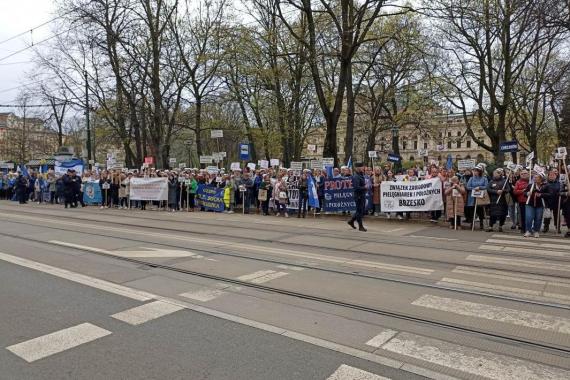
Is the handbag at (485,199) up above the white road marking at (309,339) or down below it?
above

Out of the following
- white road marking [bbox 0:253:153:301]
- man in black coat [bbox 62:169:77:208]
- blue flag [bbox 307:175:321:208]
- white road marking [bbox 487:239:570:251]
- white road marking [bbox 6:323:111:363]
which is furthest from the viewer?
man in black coat [bbox 62:169:77:208]

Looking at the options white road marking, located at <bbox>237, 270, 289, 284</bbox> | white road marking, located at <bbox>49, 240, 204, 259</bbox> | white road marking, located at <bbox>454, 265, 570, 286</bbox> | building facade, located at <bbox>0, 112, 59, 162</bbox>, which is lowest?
white road marking, located at <bbox>454, 265, 570, 286</bbox>

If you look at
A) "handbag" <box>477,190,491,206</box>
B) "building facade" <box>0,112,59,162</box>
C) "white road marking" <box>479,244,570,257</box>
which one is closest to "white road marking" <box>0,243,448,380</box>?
"white road marking" <box>479,244,570,257</box>

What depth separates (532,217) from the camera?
41.2 ft

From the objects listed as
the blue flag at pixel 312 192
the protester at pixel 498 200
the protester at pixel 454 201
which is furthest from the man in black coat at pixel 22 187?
the protester at pixel 498 200

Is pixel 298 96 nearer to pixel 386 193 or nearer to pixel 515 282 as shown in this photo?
pixel 386 193

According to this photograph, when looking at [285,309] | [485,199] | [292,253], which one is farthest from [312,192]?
[285,309]

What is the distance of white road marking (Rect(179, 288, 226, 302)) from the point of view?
6254 millimetres

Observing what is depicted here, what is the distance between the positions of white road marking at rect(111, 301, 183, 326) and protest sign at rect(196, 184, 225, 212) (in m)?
13.9

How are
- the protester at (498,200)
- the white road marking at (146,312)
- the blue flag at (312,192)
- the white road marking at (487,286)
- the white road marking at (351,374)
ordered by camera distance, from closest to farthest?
1. the white road marking at (351,374)
2. the white road marking at (146,312)
3. the white road marking at (487,286)
4. the protester at (498,200)
5. the blue flag at (312,192)

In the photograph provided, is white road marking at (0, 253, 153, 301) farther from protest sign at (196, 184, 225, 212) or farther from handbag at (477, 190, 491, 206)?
protest sign at (196, 184, 225, 212)

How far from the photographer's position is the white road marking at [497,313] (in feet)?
17.2

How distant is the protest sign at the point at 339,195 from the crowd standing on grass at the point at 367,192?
0.84 feet

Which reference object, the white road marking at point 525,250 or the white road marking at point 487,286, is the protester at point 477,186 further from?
the white road marking at point 487,286
